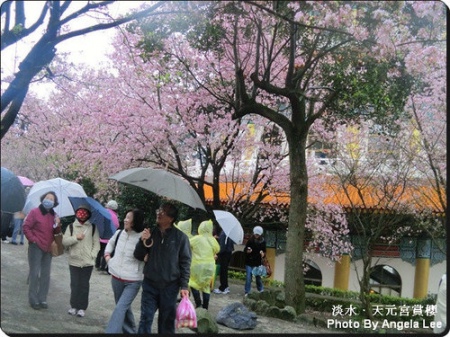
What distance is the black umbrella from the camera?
3771mm

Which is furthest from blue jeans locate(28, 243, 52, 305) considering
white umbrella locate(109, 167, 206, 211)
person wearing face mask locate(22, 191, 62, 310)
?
white umbrella locate(109, 167, 206, 211)

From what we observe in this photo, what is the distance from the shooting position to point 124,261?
4.11m

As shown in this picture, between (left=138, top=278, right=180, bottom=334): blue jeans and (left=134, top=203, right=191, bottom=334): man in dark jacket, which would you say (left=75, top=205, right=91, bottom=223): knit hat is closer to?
(left=134, top=203, right=191, bottom=334): man in dark jacket

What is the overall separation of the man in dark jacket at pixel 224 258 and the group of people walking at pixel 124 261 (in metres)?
0.90

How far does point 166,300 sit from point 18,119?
198cm

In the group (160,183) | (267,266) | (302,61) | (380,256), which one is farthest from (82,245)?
(380,256)

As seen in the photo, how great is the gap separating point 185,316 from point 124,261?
0.66 metres

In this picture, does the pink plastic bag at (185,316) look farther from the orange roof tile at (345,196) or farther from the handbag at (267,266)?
the orange roof tile at (345,196)

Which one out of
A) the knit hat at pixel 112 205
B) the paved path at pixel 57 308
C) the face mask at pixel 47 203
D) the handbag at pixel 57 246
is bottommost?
the paved path at pixel 57 308

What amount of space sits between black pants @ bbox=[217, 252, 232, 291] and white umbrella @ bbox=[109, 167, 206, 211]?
3.77 ft

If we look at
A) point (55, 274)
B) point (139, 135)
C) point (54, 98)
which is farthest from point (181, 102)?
point (55, 274)

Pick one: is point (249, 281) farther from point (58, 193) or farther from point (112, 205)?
point (58, 193)

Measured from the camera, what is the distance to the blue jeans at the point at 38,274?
13.4 ft

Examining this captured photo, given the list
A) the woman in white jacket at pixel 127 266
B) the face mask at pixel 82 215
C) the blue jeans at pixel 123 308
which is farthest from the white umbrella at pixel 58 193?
the blue jeans at pixel 123 308
